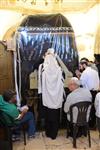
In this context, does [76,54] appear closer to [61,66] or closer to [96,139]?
[61,66]

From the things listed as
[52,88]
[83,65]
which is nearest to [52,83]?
[52,88]

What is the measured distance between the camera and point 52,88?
16.4 feet

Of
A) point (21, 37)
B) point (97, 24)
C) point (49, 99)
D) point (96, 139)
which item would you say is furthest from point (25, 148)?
point (97, 24)

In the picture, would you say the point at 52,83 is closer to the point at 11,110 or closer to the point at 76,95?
the point at 76,95

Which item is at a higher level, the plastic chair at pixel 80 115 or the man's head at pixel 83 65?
the man's head at pixel 83 65

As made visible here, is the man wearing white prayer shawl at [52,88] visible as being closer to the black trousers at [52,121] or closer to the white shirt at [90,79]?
the black trousers at [52,121]

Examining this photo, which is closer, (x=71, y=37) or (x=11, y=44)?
(x=11, y=44)

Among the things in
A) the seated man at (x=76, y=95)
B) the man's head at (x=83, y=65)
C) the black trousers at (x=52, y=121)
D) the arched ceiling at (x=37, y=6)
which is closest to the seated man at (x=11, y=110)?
the black trousers at (x=52, y=121)

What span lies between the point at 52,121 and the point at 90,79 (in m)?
1.06

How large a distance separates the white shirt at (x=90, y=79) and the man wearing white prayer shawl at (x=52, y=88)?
1.75 ft

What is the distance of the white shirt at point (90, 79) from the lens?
5.33 metres

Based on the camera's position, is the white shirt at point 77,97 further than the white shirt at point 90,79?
No

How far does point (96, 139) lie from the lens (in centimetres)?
498

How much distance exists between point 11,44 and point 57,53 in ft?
3.07
